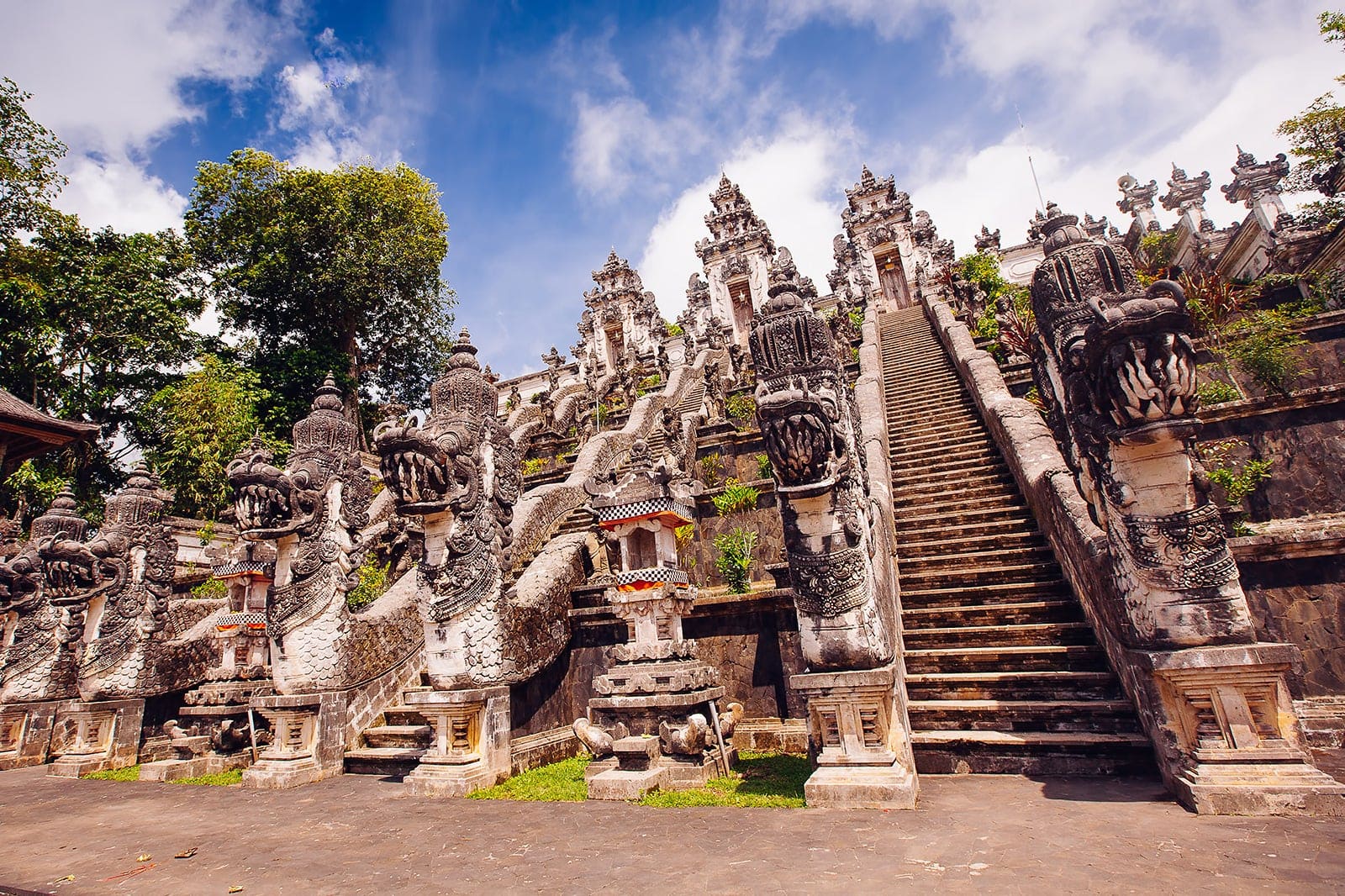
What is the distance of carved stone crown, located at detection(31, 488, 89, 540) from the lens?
1009 cm

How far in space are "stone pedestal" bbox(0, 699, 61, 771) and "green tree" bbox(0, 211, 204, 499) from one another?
11.4 m

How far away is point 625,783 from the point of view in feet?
17.8

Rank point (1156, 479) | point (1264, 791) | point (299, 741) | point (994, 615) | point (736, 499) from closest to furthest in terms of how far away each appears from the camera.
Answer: point (1264, 791) < point (1156, 479) < point (994, 615) < point (299, 741) < point (736, 499)

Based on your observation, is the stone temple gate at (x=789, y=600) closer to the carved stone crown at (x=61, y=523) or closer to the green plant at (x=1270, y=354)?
the carved stone crown at (x=61, y=523)

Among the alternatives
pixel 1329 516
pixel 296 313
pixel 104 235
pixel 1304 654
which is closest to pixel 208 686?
pixel 1304 654

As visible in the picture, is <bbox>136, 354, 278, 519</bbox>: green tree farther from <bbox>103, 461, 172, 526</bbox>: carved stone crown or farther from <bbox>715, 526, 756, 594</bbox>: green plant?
<bbox>715, 526, 756, 594</bbox>: green plant

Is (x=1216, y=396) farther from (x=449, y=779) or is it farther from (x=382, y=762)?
(x=382, y=762)

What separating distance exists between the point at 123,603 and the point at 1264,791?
1244 centimetres

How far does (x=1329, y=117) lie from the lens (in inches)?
717

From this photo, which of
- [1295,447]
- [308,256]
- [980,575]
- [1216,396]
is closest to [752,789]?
[980,575]

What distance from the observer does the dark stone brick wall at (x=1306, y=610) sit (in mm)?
5621

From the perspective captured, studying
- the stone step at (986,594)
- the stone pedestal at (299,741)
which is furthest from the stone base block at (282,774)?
the stone step at (986,594)

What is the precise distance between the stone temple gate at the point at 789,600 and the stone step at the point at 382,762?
6 centimetres

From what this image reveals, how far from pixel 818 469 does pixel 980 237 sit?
3081 centimetres
